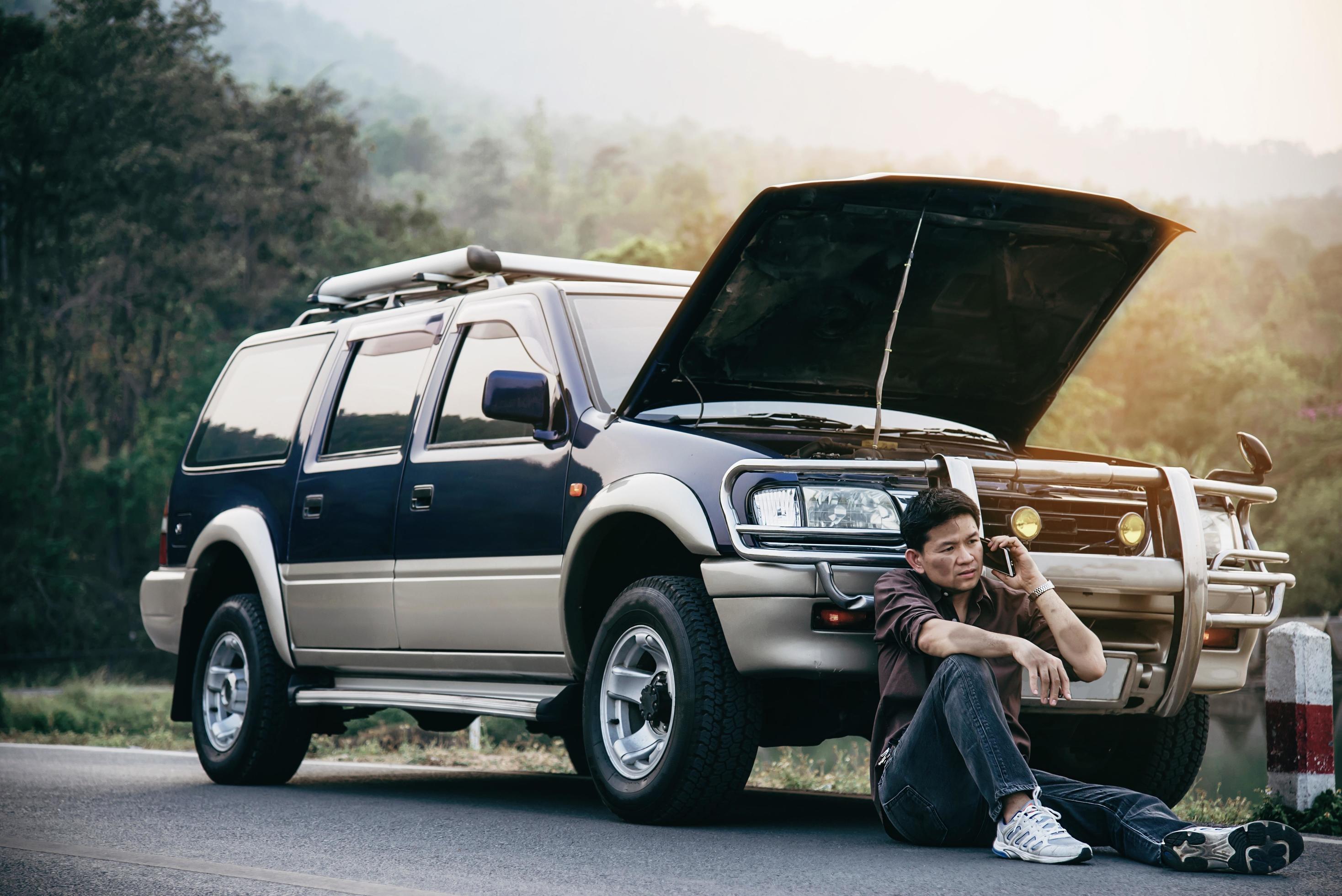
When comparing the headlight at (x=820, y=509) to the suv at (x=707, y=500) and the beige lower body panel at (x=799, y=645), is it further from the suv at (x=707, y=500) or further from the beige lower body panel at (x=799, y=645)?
the beige lower body panel at (x=799, y=645)

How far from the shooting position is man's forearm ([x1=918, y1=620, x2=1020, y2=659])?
→ 485 cm

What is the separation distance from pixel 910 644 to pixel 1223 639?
163 centimetres

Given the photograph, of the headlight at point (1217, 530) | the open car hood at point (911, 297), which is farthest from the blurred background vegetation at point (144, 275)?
the headlight at point (1217, 530)

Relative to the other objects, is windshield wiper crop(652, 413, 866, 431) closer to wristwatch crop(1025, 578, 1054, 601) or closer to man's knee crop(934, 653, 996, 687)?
wristwatch crop(1025, 578, 1054, 601)

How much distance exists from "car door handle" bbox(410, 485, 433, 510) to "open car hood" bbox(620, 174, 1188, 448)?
48.7 inches

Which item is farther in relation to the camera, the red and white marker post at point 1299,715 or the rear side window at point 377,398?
the rear side window at point 377,398

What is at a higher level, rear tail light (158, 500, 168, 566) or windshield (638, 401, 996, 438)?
windshield (638, 401, 996, 438)

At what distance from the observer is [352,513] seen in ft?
24.5

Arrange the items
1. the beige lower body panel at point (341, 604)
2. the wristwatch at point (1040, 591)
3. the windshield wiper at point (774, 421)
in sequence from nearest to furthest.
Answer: the wristwatch at point (1040, 591), the windshield wiper at point (774, 421), the beige lower body panel at point (341, 604)

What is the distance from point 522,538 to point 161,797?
2.24 meters

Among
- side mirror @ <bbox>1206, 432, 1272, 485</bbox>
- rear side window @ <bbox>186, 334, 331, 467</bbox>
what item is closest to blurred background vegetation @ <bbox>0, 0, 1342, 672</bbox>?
side mirror @ <bbox>1206, 432, 1272, 485</bbox>

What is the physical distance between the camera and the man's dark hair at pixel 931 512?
16.5ft

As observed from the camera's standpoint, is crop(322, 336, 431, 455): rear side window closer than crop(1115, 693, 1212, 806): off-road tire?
No

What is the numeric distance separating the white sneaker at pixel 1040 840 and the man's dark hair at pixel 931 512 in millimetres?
876
